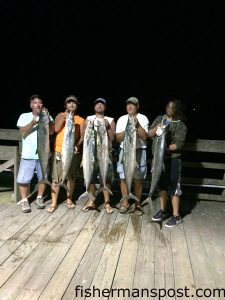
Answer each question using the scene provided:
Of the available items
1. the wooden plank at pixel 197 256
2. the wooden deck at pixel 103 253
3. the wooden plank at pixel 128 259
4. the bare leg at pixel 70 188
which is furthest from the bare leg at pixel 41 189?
the wooden plank at pixel 197 256

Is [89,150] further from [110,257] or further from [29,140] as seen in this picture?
[110,257]

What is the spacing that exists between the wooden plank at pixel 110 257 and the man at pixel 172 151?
59 cm

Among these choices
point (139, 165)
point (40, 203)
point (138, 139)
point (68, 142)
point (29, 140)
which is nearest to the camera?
point (68, 142)

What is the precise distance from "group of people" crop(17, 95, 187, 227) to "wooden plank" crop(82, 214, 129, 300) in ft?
1.65

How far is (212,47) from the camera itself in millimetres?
13836

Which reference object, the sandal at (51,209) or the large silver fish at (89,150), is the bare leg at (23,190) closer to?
the sandal at (51,209)

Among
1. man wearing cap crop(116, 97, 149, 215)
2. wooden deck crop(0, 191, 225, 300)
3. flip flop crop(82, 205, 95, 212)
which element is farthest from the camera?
flip flop crop(82, 205, 95, 212)

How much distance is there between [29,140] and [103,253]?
2300mm

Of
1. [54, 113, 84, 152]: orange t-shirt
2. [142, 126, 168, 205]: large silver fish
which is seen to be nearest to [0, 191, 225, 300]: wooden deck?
[142, 126, 168, 205]: large silver fish

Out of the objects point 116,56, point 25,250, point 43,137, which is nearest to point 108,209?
point 43,137

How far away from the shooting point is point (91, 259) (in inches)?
147

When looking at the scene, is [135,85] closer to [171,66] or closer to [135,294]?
[171,66]

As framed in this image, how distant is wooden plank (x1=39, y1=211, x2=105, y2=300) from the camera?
3090 mm

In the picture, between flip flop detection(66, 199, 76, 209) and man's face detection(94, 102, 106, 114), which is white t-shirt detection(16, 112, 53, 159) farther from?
man's face detection(94, 102, 106, 114)
